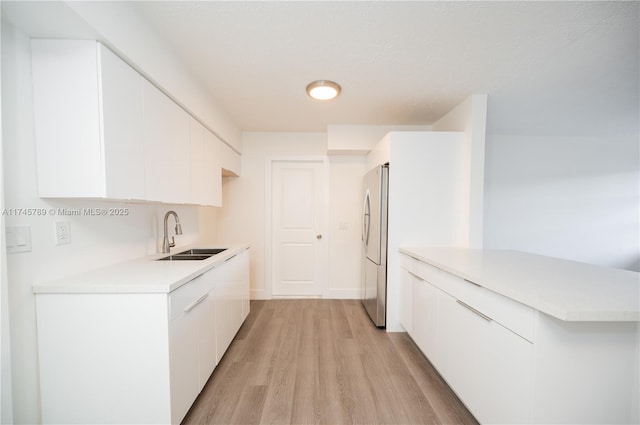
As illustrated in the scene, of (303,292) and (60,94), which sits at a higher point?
(60,94)

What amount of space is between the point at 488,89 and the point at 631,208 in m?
3.65

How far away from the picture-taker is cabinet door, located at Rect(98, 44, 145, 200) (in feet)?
3.70

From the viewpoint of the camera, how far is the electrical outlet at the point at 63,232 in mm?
1206

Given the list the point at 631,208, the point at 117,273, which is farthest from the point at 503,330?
the point at 631,208

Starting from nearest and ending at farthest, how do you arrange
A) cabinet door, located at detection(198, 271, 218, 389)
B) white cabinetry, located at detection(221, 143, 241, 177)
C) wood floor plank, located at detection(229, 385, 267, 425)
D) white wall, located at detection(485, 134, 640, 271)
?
1. wood floor plank, located at detection(229, 385, 267, 425)
2. cabinet door, located at detection(198, 271, 218, 389)
3. white cabinetry, located at detection(221, 143, 241, 177)
4. white wall, located at detection(485, 134, 640, 271)

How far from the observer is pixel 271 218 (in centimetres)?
341

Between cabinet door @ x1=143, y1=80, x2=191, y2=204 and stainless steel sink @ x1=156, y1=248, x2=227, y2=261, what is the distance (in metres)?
0.51

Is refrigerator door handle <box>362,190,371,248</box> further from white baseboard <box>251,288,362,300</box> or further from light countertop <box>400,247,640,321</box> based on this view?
light countertop <box>400,247,640,321</box>

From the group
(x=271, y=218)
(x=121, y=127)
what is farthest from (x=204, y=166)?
(x=271, y=218)

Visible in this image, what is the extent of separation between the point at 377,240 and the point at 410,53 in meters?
1.68

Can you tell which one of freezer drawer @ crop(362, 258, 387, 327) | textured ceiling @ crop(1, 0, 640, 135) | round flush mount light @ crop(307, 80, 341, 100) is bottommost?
freezer drawer @ crop(362, 258, 387, 327)

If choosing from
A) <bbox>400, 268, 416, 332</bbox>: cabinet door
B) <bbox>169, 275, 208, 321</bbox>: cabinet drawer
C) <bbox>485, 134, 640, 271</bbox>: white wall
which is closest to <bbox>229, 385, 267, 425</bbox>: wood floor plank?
<bbox>169, 275, 208, 321</bbox>: cabinet drawer

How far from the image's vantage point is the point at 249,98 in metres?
2.34

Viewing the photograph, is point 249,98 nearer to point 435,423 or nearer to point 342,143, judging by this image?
point 342,143
